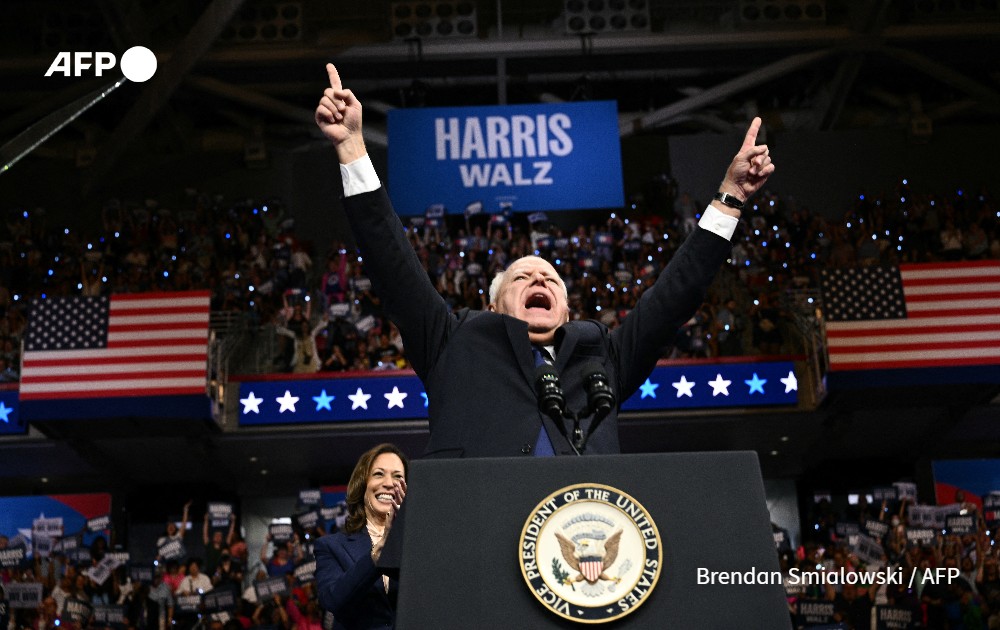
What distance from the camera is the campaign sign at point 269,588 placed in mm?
10773

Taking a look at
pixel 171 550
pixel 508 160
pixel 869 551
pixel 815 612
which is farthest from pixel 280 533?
pixel 508 160

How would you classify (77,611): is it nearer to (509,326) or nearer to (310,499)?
(310,499)

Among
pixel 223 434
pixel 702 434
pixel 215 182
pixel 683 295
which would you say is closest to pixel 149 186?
pixel 215 182

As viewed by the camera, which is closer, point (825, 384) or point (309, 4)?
point (825, 384)

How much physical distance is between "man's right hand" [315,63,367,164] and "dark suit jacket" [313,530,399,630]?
107 cm

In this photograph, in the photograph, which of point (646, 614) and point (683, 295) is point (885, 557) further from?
point (646, 614)

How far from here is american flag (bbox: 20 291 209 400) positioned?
1443cm

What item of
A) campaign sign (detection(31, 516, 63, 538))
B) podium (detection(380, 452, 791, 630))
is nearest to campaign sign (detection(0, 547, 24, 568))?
campaign sign (detection(31, 516, 63, 538))

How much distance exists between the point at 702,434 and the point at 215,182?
35.6 ft

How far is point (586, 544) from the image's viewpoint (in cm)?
191

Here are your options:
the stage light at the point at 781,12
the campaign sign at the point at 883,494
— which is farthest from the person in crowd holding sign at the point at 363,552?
the stage light at the point at 781,12

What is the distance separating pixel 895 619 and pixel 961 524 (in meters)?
2.67

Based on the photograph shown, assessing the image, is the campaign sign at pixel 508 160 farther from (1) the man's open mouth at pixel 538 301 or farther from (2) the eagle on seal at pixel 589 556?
(2) the eagle on seal at pixel 589 556

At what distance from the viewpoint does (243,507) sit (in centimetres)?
1941
